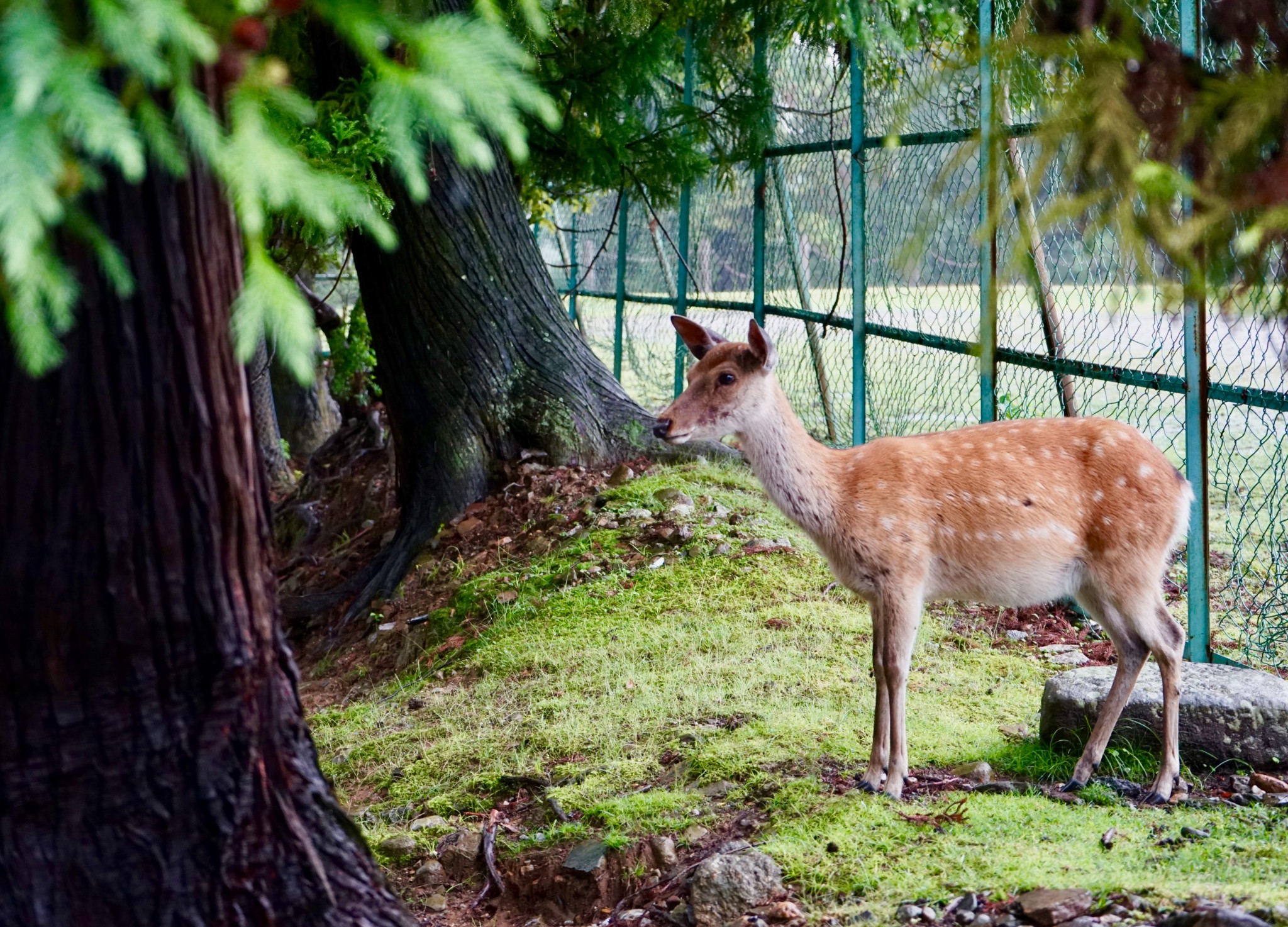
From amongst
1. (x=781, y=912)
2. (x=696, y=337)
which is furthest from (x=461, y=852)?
(x=696, y=337)

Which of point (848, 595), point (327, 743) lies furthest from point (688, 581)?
point (327, 743)

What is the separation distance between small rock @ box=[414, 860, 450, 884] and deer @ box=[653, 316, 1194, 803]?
1.62 m

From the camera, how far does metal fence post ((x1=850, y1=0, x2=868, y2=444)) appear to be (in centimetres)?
768

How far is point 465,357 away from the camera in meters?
7.67

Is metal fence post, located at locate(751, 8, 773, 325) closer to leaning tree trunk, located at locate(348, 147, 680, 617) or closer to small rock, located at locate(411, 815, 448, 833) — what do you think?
leaning tree trunk, located at locate(348, 147, 680, 617)

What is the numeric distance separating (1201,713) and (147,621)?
12.7 ft

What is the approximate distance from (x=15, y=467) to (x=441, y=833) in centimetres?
268

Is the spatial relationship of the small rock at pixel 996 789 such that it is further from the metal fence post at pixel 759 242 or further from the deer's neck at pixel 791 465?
the metal fence post at pixel 759 242

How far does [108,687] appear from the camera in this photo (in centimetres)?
250

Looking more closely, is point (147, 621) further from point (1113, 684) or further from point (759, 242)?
point (759, 242)

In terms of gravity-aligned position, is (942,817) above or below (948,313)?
below

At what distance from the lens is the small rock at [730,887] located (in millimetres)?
3625

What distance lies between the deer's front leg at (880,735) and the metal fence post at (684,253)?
5.53m

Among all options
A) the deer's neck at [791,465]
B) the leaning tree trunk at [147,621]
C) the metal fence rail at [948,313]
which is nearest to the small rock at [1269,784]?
the metal fence rail at [948,313]
